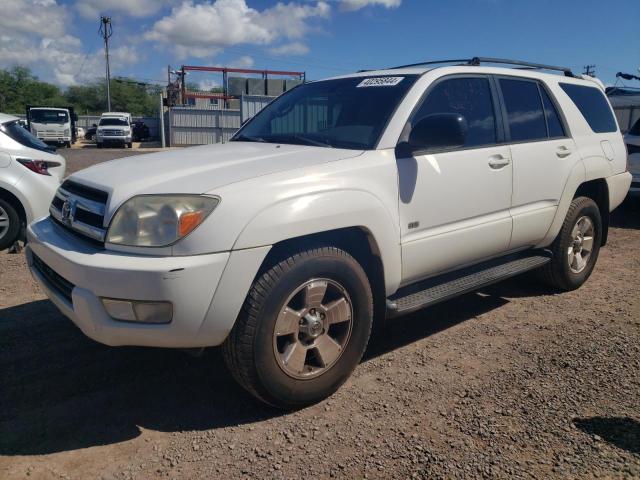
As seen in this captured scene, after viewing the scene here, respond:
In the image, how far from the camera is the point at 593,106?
5039 millimetres

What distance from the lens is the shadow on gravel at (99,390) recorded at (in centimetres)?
270

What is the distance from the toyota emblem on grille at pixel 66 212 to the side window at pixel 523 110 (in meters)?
3.02

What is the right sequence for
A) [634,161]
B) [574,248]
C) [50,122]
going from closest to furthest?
[574,248] < [634,161] < [50,122]

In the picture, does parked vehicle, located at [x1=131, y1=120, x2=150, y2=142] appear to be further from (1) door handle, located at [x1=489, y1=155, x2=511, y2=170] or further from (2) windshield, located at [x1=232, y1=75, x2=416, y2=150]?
(1) door handle, located at [x1=489, y1=155, x2=511, y2=170]

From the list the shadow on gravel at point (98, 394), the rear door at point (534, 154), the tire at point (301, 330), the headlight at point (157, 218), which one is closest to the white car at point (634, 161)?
the rear door at point (534, 154)

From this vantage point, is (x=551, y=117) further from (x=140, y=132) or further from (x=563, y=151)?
(x=140, y=132)

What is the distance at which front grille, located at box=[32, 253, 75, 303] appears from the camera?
2.73 m

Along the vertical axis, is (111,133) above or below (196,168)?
above

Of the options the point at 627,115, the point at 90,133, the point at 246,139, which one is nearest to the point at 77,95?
the point at 90,133

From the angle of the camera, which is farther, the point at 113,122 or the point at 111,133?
the point at 113,122

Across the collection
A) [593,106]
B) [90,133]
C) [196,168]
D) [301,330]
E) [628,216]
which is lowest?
[628,216]

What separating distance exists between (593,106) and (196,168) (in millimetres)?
3937

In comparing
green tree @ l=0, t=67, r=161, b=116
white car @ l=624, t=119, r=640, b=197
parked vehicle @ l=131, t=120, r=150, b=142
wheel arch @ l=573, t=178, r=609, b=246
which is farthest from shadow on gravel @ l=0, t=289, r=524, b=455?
green tree @ l=0, t=67, r=161, b=116

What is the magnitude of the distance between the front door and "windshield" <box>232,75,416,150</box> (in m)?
0.22
